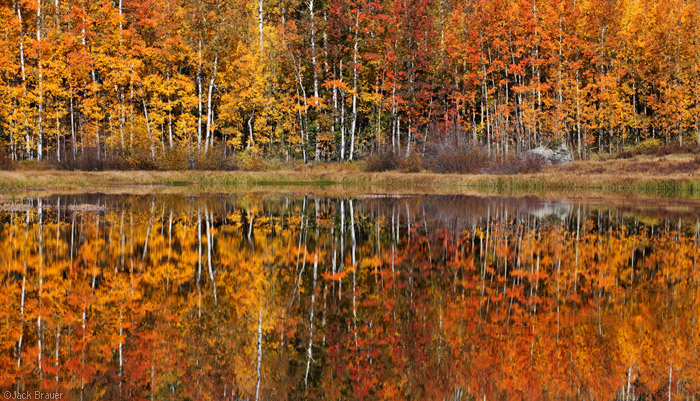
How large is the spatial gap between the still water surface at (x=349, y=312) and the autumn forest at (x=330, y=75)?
26887mm

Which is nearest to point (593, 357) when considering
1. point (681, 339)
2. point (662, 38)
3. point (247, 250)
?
point (681, 339)

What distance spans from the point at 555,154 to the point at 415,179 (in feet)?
35.6

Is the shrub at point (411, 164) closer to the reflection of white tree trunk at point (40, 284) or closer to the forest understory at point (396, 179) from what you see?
the forest understory at point (396, 179)

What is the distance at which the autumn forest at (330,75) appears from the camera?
41.0m

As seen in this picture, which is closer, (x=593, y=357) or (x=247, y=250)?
(x=593, y=357)

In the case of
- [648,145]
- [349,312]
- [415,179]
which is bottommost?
[349,312]

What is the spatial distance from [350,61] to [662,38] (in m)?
23.9

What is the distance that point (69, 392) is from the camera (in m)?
5.36

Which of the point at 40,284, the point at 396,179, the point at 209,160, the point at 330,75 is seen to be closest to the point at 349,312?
the point at 40,284

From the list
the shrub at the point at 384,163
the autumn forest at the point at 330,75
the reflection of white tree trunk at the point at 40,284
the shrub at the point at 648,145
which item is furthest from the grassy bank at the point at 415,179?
the reflection of white tree trunk at the point at 40,284

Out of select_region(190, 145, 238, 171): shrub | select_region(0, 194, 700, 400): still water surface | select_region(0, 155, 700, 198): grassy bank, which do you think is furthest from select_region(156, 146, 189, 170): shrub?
select_region(0, 194, 700, 400): still water surface

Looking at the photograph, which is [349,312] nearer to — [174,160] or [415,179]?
[415,179]

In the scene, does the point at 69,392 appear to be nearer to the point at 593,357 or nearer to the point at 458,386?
the point at 458,386

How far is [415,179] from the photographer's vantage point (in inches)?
1455
